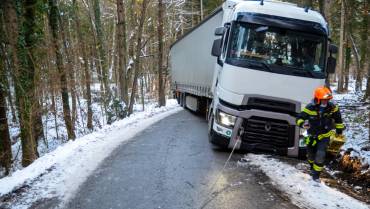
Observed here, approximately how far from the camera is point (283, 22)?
917cm

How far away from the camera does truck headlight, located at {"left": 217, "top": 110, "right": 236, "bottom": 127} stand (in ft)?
29.5

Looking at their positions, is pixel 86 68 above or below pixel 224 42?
below

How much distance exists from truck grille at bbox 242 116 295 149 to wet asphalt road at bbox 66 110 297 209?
2.07ft

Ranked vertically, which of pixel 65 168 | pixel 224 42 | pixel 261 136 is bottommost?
pixel 65 168

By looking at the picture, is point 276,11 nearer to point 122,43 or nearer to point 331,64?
point 331,64

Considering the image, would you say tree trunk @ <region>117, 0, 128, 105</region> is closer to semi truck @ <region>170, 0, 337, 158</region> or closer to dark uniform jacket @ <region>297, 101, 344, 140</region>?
semi truck @ <region>170, 0, 337, 158</region>

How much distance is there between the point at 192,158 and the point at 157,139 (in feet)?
8.86

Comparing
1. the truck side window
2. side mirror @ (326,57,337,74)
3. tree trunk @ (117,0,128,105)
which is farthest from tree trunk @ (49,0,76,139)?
side mirror @ (326,57,337,74)

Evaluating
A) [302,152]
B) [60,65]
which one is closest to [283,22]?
[302,152]

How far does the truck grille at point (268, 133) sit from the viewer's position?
8891mm

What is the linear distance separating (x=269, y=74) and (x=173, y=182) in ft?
11.0

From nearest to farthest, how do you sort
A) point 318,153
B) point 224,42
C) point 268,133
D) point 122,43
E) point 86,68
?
point 318,153
point 268,133
point 224,42
point 122,43
point 86,68

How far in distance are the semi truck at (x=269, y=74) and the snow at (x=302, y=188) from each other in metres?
0.70

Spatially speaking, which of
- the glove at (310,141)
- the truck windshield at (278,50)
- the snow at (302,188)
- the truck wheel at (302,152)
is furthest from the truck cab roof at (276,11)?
the snow at (302,188)
